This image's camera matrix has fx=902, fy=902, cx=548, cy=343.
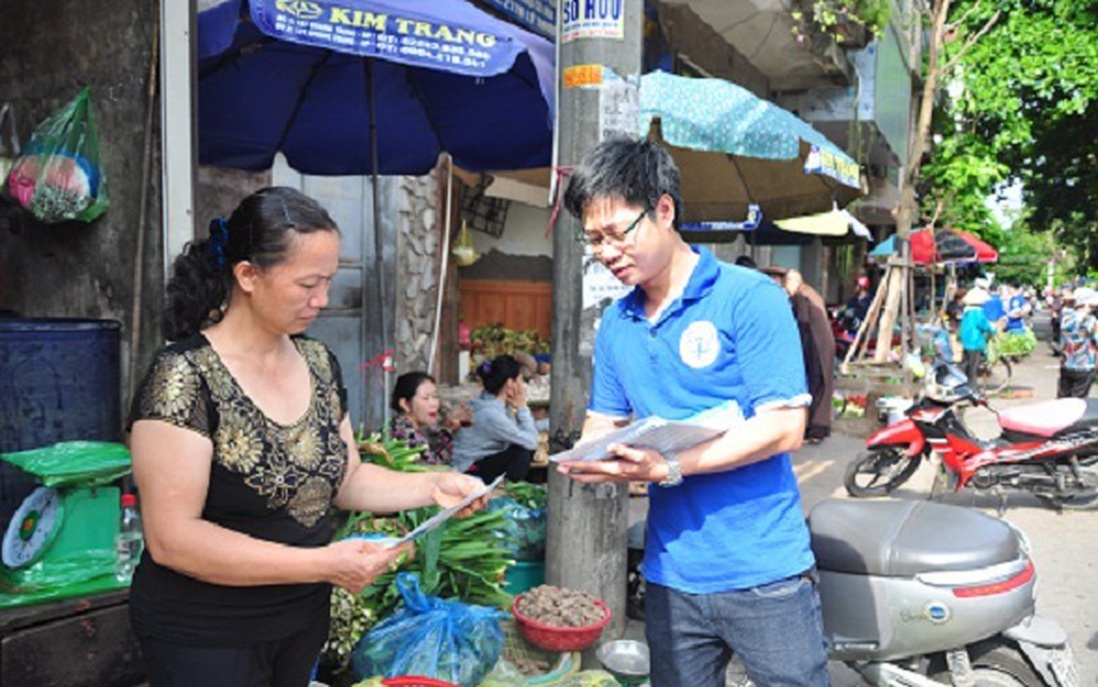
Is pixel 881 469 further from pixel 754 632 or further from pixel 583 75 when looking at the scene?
pixel 754 632

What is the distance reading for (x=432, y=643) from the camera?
3.21 meters

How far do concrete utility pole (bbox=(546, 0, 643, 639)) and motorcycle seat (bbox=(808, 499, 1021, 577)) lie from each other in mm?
1097

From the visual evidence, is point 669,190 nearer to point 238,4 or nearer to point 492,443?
point 238,4

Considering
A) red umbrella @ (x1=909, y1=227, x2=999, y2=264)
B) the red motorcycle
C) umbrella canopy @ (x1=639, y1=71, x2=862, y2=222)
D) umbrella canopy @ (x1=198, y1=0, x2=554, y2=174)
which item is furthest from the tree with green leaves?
umbrella canopy @ (x1=198, y1=0, x2=554, y2=174)

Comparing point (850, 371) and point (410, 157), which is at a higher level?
point (410, 157)

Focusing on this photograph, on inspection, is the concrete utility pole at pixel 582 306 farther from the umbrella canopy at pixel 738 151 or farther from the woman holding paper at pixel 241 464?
the woman holding paper at pixel 241 464

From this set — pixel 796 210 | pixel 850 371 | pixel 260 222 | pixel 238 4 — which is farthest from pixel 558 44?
pixel 850 371

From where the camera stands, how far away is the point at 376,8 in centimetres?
385

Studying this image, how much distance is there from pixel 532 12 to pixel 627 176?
5.45m

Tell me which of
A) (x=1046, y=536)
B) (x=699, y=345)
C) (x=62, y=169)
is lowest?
(x=1046, y=536)

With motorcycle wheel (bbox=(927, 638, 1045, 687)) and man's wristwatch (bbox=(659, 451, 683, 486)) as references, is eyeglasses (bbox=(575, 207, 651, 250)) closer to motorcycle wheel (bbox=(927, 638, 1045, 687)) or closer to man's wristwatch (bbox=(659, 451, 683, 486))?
man's wristwatch (bbox=(659, 451, 683, 486))

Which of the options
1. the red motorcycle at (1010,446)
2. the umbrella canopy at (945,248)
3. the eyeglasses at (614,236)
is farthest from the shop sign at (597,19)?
the umbrella canopy at (945,248)

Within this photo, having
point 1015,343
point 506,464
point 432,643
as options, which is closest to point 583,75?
point 432,643

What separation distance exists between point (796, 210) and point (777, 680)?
5849 mm
